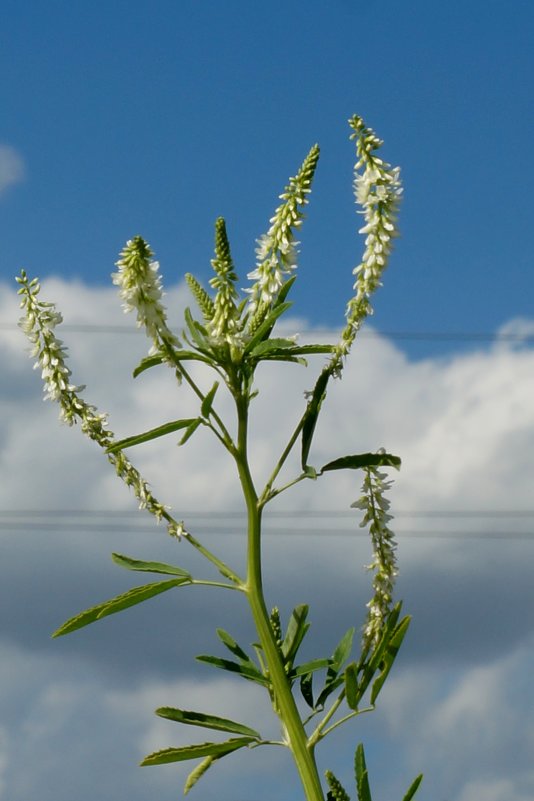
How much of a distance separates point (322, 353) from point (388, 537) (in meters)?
0.65

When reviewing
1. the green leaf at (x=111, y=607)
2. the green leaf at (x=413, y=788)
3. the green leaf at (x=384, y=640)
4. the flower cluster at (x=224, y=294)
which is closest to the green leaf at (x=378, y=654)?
the green leaf at (x=384, y=640)

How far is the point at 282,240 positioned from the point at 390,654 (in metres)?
1.32

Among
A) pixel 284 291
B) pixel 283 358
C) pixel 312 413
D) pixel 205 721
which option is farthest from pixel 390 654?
pixel 284 291

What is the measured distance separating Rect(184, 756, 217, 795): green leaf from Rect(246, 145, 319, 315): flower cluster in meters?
1.37

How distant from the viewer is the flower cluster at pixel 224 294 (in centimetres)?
290

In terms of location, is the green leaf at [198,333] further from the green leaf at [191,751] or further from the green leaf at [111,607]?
the green leaf at [191,751]

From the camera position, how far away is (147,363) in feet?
9.64

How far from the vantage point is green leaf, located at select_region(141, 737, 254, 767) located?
2.87 meters

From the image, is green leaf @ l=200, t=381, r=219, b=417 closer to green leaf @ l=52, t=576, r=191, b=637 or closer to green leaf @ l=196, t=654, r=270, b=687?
green leaf @ l=52, t=576, r=191, b=637

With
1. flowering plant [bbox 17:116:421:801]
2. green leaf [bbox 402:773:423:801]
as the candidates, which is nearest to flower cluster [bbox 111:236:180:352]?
flowering plant [bbox 17:116:421:801]

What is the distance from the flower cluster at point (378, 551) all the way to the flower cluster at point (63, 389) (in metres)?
0.61

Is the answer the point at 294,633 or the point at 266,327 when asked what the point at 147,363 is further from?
the point at 294,633

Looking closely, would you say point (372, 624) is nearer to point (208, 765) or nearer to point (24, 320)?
point (208, 765)

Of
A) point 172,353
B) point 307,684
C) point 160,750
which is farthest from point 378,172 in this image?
point 160,750
